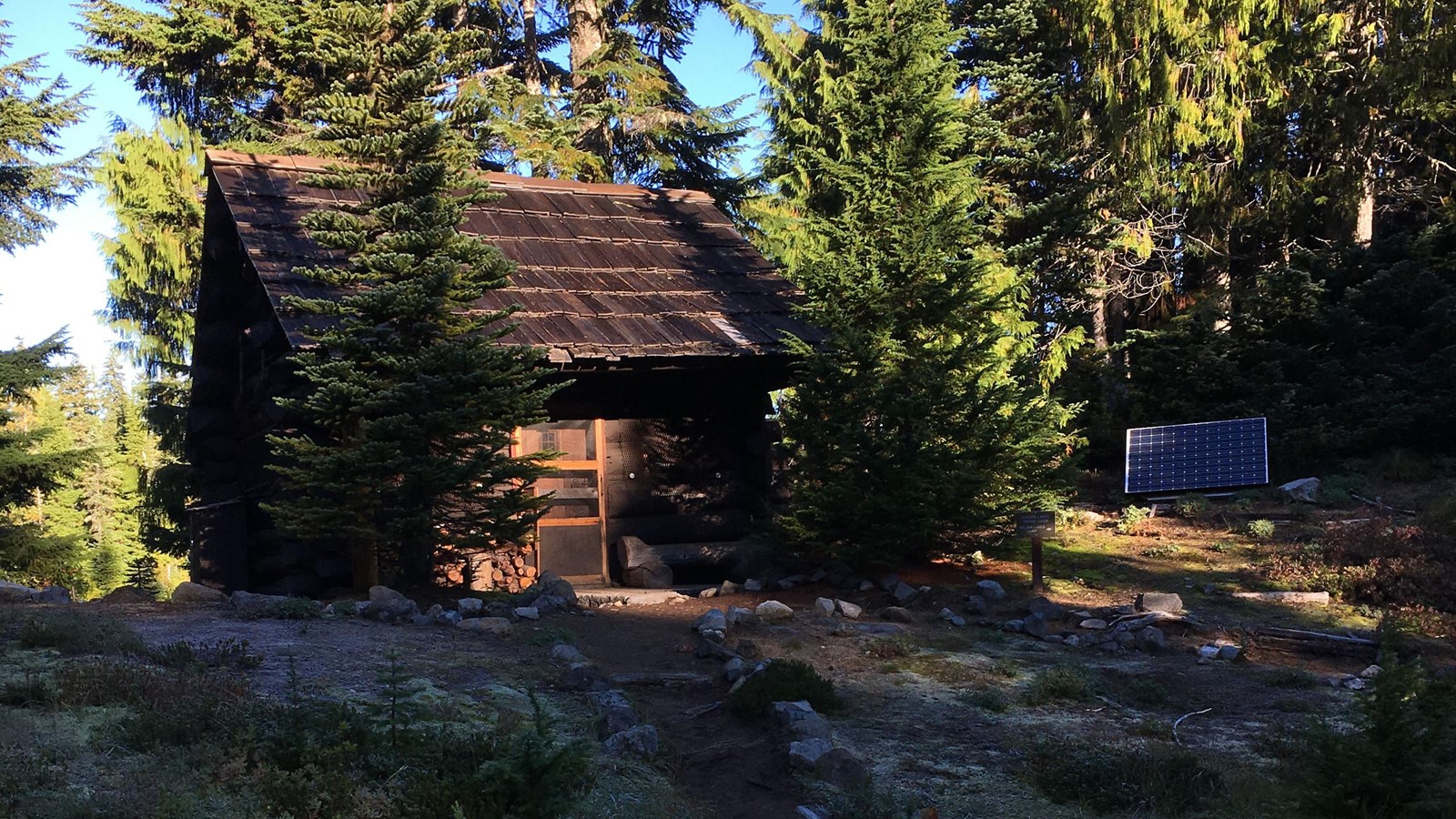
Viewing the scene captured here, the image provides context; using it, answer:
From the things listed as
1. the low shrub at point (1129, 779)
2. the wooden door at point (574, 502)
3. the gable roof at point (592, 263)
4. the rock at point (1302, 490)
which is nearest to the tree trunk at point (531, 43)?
the gable roof at point (592, 263)

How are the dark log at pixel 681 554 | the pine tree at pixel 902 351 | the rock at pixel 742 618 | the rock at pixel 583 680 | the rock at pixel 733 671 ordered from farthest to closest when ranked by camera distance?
the dark log at pixel 681 554, the pine tree at pixel 902 351, the rock at pixel 742 618, the rock at pixel 733 671, the rock at pixel 583 680

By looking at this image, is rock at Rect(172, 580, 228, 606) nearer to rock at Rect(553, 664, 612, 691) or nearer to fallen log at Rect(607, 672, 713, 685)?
rock at Rect(553, 664, 612, 691)

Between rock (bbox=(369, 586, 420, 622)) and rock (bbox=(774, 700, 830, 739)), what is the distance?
409 centimetres

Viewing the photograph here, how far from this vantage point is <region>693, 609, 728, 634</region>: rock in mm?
9898

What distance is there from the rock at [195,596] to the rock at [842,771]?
258 inches

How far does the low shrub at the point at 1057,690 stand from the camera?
8.36 meters

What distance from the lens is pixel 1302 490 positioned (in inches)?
682

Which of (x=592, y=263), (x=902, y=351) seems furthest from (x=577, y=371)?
(x=902, y=351)

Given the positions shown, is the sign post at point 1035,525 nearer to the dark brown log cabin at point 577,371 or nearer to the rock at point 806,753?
the dark brown log cabin at point 577,371

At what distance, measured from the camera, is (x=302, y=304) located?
1080 cm

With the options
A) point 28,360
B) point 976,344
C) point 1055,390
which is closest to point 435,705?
point 976,344

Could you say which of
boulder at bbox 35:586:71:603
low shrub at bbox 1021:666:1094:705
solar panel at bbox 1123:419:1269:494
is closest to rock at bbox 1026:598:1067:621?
low shrub at bbox 1021:666:1094:705

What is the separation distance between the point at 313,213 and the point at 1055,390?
16.7 metres

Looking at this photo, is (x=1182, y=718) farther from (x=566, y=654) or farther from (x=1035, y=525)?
(x=566, y=654)
